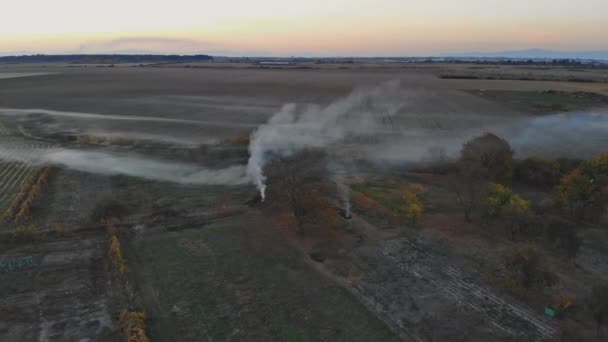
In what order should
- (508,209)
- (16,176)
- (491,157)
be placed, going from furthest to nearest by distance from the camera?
(16,176) < (491,157) < (508,209)

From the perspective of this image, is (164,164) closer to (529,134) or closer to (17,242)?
(17,242)

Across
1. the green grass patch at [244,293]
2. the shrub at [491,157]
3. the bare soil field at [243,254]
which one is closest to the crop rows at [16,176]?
the bare soil field at [243,254]

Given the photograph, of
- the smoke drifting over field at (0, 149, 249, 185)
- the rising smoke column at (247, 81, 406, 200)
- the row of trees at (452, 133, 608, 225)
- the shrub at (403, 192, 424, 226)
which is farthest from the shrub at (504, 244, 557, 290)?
the smoke drifting over field at (0, 149, 249, 185)

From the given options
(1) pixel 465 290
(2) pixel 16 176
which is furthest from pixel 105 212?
(1) pixel 465 290

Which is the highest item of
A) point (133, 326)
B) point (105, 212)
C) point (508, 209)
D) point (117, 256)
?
point (508, 209)

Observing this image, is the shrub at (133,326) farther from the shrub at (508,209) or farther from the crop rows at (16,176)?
the shrub at (508,209)

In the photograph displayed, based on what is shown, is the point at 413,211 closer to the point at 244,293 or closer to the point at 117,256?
the point at 244,293

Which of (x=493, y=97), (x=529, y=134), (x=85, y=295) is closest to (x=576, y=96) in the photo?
(x=493, y=97)
